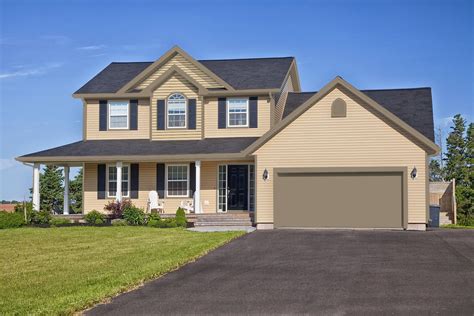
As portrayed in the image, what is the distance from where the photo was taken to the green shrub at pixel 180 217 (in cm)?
2689

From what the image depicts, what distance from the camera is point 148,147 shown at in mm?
29531

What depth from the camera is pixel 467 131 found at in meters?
45.3

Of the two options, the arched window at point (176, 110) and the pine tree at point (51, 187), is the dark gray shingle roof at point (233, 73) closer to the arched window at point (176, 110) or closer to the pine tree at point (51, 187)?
the arched window at point (176, 110)

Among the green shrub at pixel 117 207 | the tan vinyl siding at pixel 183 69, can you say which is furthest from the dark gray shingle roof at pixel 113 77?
the green shrub at pixel 117 207

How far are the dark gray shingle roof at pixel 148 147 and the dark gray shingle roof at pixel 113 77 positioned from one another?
7.89 ft

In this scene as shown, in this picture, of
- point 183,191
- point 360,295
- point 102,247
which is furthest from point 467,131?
point 360,295

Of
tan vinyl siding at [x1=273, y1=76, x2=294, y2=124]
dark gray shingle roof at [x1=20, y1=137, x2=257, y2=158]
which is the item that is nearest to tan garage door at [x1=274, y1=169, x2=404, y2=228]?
dark gray shingle roof at [x1=20, y1=137, x2=257, y2=158]

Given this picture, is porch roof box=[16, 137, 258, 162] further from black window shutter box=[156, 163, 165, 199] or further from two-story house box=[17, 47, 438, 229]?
black window shutter box=[156, 163, 165, 199]

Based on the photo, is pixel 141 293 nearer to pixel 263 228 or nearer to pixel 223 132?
pixel 263 228

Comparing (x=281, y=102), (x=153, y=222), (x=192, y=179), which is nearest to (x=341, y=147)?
(x=281, y=102)

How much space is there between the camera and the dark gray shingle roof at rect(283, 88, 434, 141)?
2766 centimetres

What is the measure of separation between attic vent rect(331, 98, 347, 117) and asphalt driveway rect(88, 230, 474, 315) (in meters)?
5.74

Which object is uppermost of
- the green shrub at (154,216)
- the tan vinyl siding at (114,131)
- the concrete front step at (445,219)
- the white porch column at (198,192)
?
→ the tan vinyl siding at (114,131)

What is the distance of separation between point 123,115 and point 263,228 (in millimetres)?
9484
